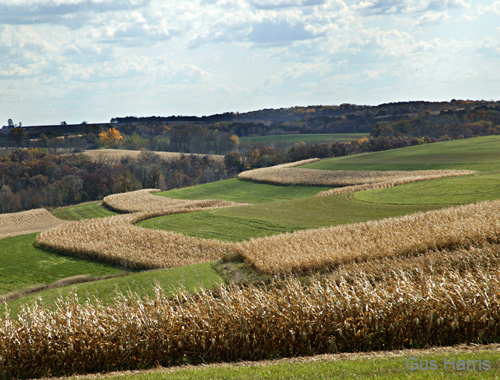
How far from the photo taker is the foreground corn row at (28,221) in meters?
51.7

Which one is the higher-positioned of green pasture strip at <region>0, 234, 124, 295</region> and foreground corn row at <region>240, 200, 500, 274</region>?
foreground corn row at <region>240, 200, 500, 274</region>

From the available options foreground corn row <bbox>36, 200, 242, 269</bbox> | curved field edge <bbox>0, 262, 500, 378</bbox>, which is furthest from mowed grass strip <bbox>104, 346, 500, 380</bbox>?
foreground corn row <bbox>36, 200, 242, 269</bbox>

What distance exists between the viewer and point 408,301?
11.9 meters

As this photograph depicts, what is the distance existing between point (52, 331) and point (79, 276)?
50.3ft

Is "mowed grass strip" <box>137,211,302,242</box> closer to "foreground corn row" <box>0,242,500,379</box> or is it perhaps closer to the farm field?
the farm field

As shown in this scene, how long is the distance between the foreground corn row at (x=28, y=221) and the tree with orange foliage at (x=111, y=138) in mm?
106061

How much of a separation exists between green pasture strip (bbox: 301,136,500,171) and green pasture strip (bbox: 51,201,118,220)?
1273 inches

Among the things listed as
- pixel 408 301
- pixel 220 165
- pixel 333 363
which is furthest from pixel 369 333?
pixel 220 165

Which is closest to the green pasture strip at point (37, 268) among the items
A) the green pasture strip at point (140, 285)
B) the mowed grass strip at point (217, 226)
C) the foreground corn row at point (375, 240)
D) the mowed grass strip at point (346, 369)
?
the green pasture strip at point (140, 285)

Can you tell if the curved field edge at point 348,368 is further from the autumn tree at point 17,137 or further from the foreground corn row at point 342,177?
the autumn tree at point 17,137

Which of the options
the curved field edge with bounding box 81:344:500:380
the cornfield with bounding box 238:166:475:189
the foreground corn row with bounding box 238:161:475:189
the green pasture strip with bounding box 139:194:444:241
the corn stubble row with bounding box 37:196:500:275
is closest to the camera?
the curved field edge with bounding box 81:344:500:380

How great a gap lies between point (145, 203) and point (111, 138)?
116m

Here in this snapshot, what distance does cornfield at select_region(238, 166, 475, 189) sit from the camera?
45.9 m

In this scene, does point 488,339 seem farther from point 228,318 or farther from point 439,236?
point 439,236
